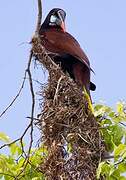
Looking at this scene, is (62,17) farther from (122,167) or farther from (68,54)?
(122,167)

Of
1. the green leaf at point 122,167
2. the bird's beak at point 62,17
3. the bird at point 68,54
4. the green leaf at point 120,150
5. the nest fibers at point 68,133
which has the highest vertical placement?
the bird's beak at point 62,17

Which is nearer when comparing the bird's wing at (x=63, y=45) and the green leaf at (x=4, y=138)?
the green leaf at (x=4, y=138)

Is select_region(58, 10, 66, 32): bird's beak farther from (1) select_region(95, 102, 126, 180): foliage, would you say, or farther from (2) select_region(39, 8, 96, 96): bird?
(1) select_region(95, 102, 126, 180): foliage

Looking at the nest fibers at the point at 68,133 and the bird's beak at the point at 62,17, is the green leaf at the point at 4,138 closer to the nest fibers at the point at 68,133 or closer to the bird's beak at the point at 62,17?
the nest fibers at the point at 68,133

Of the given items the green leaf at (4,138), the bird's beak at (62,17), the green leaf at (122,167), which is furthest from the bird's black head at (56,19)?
the green leaf at (122,167)

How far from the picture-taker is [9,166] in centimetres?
301

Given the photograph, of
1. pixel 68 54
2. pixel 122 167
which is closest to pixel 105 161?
pixel 122 167

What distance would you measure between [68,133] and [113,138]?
0.23 meters

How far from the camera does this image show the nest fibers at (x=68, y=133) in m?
2.87

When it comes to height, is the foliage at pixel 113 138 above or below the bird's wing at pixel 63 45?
below

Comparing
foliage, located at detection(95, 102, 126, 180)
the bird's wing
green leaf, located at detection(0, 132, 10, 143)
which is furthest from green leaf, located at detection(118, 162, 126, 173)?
the bird's wing

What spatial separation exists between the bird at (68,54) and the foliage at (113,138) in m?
0.73

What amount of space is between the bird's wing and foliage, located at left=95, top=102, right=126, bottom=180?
3.12ft

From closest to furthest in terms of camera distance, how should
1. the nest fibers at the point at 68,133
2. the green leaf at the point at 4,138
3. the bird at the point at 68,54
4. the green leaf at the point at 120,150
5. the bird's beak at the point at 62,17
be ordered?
the green leaf at the point at 120,150, the nest fibers at the point at 68,133, the green leaf at the point at 4,138, the bird at the point at 68,54, the bird's beak at the point at 62,17
